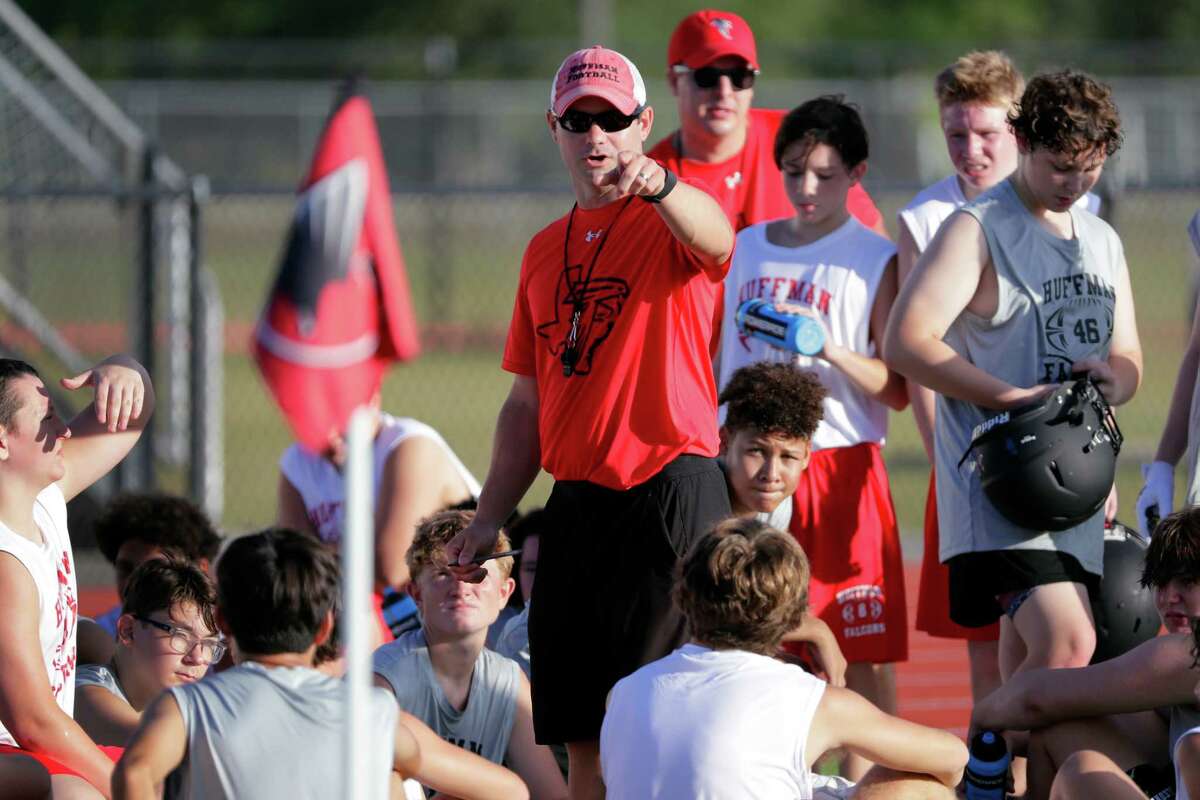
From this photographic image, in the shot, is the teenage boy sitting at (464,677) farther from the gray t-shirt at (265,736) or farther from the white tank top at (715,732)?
the gray t-shirt at (265,736)

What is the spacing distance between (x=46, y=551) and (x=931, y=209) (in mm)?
2862

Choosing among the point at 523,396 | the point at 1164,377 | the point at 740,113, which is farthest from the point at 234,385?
the point at 523,396

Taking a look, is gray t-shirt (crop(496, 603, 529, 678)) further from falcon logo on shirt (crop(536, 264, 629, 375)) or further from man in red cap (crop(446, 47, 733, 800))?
falcon logo on shirt (crop(536, 264, 629, 375))

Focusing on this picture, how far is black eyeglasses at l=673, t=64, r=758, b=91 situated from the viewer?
571 centimetres

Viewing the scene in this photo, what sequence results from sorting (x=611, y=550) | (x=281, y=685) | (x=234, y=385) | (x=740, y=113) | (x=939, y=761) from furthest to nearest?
(x=234, y=385) → (x=740, y=113) → (x=611, y=550) → (x=939, y=761) → (x=281, y=685)

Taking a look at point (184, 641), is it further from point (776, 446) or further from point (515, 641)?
point (776, 446)

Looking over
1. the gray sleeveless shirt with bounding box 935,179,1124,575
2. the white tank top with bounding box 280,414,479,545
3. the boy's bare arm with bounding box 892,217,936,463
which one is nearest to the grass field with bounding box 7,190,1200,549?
the white tank top with bounding box 280,414,479,545

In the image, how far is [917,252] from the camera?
5215mm

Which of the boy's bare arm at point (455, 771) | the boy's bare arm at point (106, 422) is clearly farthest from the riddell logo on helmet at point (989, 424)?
the boy's bare arm at point (106, 422)

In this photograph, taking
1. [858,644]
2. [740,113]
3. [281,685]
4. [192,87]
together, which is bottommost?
[858,644]

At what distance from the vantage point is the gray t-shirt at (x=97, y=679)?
454 cm

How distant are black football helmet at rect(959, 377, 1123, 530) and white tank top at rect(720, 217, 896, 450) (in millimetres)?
862

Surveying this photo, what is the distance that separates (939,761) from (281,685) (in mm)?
1400

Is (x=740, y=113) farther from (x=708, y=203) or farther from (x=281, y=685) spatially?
(x=281, y=685)
